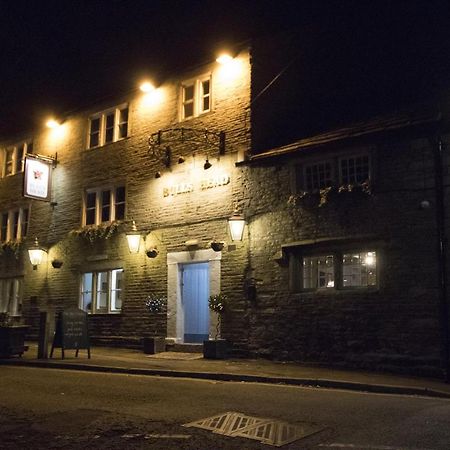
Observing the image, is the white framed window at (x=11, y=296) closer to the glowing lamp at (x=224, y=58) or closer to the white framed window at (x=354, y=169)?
the glowing lamp at (x=224, y=58)

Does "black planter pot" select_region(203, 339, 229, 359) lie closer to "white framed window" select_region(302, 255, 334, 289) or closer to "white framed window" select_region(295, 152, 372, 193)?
"white framed window" select_region(302, 255, 334, 289)

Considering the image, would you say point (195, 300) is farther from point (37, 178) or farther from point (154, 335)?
Answer: point (37, 178)

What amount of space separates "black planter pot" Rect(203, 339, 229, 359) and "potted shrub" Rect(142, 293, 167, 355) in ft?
6.38

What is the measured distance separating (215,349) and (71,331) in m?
3.75

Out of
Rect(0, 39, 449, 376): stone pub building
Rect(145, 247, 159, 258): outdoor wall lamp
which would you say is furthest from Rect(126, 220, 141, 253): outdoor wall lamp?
Rect(145, 247, 159, 258): outdoor wall lamp

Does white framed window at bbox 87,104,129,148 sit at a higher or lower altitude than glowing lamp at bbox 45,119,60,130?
lower

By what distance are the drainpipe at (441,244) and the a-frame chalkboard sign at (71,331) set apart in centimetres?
864

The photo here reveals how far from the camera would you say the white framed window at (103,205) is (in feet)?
60.6

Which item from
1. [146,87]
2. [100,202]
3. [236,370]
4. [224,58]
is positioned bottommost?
[236,370]

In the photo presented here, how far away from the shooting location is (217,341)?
14.3m

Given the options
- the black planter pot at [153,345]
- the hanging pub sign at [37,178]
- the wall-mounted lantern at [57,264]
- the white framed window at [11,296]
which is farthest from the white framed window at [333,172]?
the white framed window at [11,296]

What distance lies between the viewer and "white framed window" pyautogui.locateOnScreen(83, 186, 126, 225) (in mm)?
18484

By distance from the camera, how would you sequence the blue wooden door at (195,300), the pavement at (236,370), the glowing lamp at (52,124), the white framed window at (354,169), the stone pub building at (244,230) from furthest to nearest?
1. the glowing lamp at (52,124)
2. the blue wooden door at (195,300)
3. the white framed window at (354,169)
4. the stone pub building at (244,230)
5. the pavement at (236,370)

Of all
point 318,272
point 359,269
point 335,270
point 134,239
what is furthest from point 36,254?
point 359,269
